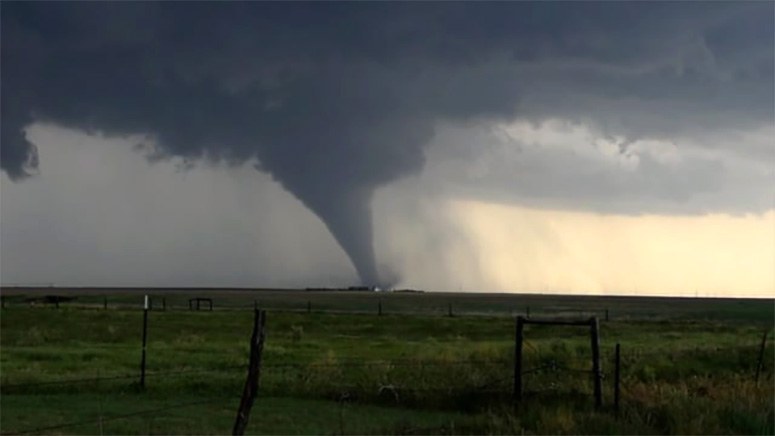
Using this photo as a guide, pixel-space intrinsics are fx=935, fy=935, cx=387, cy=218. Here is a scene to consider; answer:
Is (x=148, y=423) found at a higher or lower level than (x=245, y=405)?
lower

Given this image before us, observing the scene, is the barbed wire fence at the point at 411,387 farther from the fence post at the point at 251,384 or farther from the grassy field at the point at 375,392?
the fence post at the point at 251,384

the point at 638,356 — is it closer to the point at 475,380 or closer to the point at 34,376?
the point at 475,380

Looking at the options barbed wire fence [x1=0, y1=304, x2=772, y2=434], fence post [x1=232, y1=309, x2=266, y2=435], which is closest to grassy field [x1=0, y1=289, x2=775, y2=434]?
barbed wire fence [x1=0, y1=304, x2=772, y2=434]

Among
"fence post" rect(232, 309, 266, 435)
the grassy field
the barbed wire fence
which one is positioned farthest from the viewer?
the barbed wire fence

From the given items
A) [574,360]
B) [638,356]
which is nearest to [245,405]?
[574,360]

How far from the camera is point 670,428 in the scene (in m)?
14.1

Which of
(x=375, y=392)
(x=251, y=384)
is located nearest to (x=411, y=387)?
(x=375, y=392)

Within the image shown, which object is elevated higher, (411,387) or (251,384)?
(251,384)

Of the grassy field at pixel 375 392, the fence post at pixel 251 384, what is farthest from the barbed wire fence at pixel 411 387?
the fence post at pixel 251 384

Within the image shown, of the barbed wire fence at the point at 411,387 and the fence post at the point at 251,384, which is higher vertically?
the fence post at the point at 251,384

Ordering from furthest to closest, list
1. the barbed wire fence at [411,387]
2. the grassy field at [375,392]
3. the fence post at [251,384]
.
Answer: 1. the barbed wire fence at [411,387]
2. the grassy field at [375,392]
3. the fence post at [251,384]

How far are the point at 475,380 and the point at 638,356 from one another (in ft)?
27.2

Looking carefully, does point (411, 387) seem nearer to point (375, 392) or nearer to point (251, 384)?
point (375, 392)

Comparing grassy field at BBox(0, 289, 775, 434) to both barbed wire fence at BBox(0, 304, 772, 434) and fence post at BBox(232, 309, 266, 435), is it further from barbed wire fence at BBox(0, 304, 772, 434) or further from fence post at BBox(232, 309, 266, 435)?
fence post at BBox(232, 309, 266, 435)
